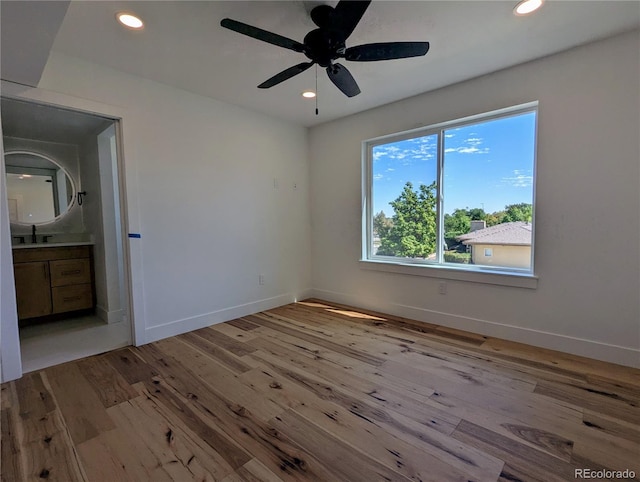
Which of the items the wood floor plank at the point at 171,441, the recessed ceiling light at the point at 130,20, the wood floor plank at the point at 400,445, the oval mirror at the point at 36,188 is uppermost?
the recessed ceiling light at the point at 130,20

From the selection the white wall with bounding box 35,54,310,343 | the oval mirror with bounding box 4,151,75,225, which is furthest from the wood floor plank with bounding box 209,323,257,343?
the oval mirror with bounding box 4,151,75,225

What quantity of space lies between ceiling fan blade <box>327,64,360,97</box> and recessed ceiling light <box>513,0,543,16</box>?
1.07 metres

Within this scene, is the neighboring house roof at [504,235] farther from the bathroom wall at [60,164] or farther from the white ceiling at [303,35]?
the bathroom wall at [60,164]

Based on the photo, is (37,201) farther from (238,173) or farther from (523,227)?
(523,227)

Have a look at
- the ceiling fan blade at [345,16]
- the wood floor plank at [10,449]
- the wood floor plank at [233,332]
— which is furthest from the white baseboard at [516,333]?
the wood floor plank at [10,449]

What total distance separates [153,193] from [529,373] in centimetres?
347

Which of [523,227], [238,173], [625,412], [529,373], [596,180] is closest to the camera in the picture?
[625,412]

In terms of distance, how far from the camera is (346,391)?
1967mm

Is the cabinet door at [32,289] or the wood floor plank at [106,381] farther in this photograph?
the cabinet door at [32,289]

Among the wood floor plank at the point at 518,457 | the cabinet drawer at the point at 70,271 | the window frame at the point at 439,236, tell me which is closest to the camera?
the wood floor plank at the point at 518,457

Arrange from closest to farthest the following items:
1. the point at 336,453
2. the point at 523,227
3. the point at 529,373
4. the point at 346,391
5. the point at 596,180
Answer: the point at 336,453 → the point at 346,391 → the point at 529,373 → the point at 596,180 → the point at 523,227

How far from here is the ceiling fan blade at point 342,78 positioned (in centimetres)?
193

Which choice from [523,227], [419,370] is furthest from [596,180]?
[419,370]

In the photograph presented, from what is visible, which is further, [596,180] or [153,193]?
[153,193]
